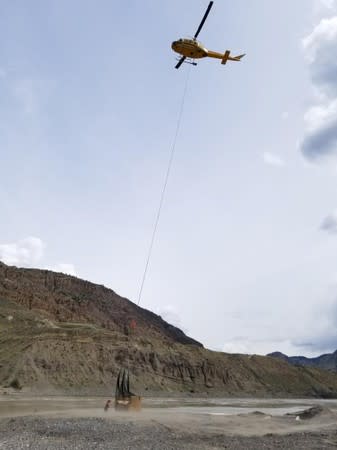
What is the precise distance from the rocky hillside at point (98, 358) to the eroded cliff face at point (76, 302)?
349mm

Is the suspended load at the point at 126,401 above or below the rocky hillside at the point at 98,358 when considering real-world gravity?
below

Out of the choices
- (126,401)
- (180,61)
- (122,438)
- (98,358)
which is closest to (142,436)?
(122,438)

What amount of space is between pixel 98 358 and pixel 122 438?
5396cm

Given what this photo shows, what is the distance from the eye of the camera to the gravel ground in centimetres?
1931

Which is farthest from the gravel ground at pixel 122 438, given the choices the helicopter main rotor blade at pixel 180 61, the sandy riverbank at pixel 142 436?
the helicopter main rotor blade at pixel 180 61

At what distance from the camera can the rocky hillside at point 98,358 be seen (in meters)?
66.4

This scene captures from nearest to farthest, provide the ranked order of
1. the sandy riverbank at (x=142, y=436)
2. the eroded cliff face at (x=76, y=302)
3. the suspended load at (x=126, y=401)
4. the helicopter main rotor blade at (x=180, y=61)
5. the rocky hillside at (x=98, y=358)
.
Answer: the sandy riverbank at (x=142, y=436)
the helicopter main rotor blade at (x=180, y=61)
the suspended load at (x=126, y=401)
the rocky hillside at (x=98, y=358)
the eroded cliff face at (x=76, y=302)

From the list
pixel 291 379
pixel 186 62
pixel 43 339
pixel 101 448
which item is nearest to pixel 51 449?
pixel 101 448

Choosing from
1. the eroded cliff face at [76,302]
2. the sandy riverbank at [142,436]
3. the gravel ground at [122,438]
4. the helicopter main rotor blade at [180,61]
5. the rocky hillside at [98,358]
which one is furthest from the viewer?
the eroded cliff face at [76,302]

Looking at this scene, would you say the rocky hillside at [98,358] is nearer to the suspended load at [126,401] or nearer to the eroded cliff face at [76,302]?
the eroded cliff face at [76,302]

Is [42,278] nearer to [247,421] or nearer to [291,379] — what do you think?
[291,379]

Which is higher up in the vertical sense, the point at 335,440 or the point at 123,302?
the point at 123,302

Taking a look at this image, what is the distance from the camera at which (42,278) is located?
141750 millimetres

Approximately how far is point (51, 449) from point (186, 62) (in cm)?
2411
